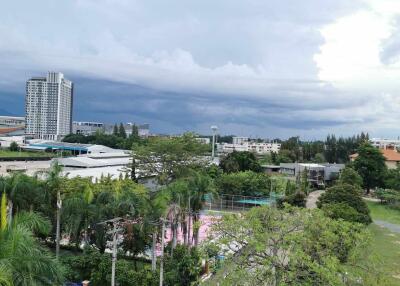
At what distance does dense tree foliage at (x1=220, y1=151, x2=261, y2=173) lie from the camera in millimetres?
54500

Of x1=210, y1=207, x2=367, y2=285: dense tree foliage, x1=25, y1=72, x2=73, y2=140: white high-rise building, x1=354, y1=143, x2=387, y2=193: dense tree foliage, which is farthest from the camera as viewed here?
x1=25, y1=72, x2=73, y2=140: white high-rise building

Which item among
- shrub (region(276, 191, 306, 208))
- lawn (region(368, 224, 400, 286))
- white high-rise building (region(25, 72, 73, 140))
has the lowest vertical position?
lawn (region(368, 224, 400, 286))

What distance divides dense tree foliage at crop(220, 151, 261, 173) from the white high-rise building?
362ft

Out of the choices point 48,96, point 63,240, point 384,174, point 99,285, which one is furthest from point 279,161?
point 48,96

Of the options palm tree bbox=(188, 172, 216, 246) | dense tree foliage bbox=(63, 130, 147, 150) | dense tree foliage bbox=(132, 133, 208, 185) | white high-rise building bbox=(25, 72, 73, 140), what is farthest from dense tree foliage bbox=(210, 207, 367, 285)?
white high-rise building bbox=(25, 72, 73, 140)

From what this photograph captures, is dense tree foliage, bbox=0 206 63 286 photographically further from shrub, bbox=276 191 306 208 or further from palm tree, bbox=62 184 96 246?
shrub, bbox=276 191 306 208

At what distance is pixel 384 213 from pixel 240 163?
18103 millimetres

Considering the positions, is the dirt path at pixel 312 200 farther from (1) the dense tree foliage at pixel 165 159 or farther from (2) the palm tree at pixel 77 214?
(2) the palm tree at pixel 77 214

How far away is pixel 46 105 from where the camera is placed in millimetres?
157750

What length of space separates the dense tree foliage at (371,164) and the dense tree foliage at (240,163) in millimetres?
13004

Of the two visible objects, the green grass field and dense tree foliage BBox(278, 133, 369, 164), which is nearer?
the green grass field

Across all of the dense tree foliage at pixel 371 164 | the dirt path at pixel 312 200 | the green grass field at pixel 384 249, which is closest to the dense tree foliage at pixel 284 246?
the green grass field at pixel 384 249

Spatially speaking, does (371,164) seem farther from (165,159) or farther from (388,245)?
(388,245)

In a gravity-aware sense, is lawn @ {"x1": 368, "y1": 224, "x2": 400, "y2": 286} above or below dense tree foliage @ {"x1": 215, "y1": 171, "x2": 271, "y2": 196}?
below
